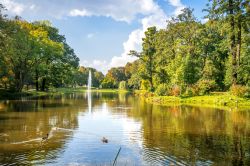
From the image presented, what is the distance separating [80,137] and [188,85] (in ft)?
125

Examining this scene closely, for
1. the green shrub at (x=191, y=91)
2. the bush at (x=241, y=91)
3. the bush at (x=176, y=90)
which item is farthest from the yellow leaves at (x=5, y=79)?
the bush at (x=241, y=91)

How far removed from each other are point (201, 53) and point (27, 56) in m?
35.6

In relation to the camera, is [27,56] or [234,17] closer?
[234,17]

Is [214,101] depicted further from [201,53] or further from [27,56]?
[27,56]

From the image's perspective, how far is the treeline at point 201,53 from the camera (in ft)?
144

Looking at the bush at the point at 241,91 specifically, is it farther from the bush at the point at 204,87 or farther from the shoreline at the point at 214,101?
the bush at the point at 204,87

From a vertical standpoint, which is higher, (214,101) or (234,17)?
(234,17)

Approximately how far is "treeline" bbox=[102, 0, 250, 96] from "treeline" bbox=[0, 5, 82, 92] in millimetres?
20281

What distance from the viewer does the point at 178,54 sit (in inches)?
2406

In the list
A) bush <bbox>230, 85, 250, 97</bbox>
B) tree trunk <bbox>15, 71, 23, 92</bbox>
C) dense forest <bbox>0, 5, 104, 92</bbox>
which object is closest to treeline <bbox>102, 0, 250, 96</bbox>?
bush <bbox>230, 85, 250, 97</bbox>

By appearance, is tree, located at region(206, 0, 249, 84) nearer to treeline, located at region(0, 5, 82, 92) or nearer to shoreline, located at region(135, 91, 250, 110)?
shoreline, located at region(135, 91, 250, 110)

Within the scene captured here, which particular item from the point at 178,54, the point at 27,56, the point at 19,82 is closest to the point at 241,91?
the point at 178,54

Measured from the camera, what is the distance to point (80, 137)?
18.7 meters

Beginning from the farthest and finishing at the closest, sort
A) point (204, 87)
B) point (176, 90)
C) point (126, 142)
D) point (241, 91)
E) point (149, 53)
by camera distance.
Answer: point (149, 53), point (176, 90), point (204, 87), point (241, 91), point (126, 142)
